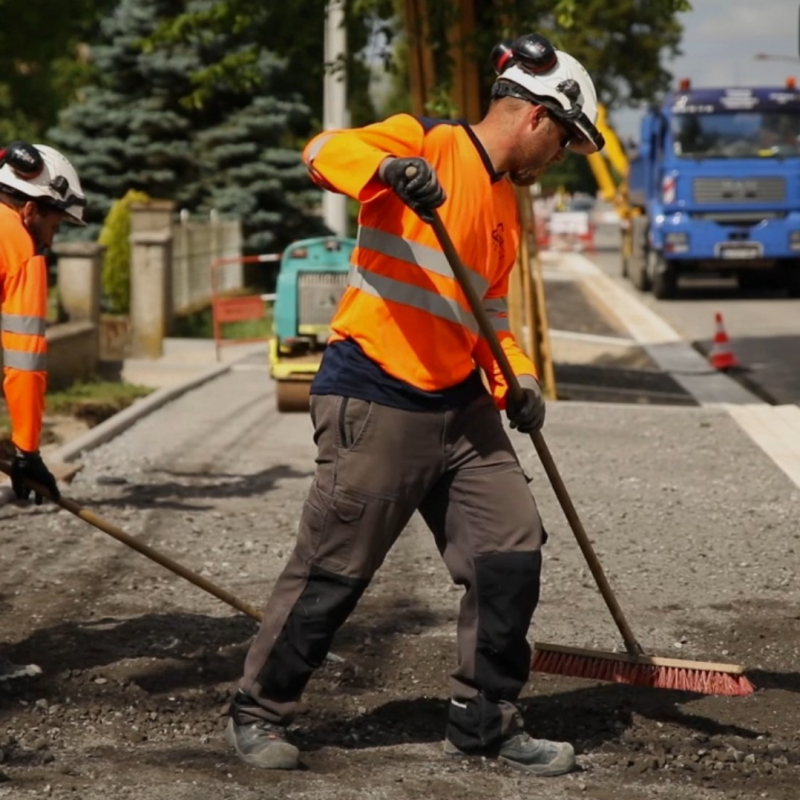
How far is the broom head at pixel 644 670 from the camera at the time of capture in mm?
5211

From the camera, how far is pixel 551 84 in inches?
179

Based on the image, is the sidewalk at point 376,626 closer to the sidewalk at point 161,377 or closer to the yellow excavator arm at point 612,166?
the sidewalk at point 161,377

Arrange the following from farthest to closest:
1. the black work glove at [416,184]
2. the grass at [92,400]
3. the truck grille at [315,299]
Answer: the truck grille at [315,299]
the grass at [92,400]
the black work glove at [416,184]

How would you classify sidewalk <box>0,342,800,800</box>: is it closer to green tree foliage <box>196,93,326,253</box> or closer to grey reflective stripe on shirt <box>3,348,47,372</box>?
grey reflective stripe on shirt <box>3,348,47,372</box>

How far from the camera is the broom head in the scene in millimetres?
5211

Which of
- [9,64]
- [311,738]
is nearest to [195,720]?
[311,738]

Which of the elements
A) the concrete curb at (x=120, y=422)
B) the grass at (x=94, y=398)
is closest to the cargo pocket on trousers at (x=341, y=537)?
the concrete curb at (x=120, y=422)

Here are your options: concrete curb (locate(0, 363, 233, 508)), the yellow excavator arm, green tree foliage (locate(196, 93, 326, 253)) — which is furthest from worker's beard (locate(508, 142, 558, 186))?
the yellow excavator arm

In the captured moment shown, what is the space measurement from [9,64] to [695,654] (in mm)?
8071

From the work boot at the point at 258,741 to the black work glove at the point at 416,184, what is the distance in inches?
55.4

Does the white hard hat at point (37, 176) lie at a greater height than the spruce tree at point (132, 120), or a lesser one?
lesser

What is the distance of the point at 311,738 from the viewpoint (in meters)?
5.02

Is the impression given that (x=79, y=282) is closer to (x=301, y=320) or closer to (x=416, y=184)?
(x=301, y=320)

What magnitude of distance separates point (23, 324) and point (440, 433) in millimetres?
1499
